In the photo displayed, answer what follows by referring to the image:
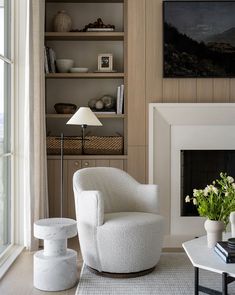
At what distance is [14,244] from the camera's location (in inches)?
169

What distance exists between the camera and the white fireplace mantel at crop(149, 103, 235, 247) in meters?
4.44

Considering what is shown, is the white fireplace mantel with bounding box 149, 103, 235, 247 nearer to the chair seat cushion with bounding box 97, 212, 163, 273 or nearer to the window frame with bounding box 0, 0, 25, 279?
the chair seat cushion with bounding box 97, 212, 163, 273

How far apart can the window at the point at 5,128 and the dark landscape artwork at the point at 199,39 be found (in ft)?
5.00

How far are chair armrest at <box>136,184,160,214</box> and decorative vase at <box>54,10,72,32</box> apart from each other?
6.21ft

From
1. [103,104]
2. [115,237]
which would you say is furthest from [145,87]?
[115,237]

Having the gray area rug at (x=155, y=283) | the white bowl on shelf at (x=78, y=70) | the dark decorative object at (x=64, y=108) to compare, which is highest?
the white bowl on shelf at (x=78, y=70)

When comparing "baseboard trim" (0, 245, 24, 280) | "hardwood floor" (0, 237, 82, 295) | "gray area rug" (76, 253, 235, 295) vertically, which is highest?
"baseboard trim" (0, 245, 24, 280)

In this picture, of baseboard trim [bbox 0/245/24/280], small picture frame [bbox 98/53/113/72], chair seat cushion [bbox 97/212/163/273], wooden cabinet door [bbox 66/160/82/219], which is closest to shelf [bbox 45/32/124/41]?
small picture frame [bbox 98/53/113/72]

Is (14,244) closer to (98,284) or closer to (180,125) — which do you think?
(98,284)

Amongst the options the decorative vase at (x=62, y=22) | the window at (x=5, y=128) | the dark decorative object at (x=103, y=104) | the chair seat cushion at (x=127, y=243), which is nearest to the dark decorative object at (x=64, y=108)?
the dark decorative object at (x=103, y=104)

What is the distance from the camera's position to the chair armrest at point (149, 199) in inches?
152

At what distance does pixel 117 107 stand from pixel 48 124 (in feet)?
2.73

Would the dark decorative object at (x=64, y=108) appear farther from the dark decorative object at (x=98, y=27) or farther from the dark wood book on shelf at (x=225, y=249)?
the dark wood book on shelf at (x=225, y=249)

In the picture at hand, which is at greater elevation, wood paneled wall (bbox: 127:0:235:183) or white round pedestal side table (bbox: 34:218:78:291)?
wood paneled wall (bbox: 127:0:235:183)
